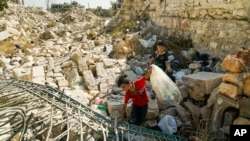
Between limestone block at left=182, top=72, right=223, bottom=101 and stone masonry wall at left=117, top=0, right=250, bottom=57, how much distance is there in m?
1.61

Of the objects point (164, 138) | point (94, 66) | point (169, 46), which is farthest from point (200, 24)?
point (164, 138)

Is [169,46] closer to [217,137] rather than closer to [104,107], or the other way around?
[104,107]

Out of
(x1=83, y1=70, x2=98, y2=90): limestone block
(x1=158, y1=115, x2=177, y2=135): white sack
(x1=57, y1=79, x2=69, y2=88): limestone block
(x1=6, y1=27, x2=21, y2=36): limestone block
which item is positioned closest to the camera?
(x1=158, y1=115, x2=177, y2=135): white sack

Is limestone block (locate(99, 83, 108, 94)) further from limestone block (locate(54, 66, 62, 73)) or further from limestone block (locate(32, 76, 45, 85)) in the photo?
limestone block (locate(54, 66, 62, 73))

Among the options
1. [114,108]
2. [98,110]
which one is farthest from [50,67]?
[114,108]

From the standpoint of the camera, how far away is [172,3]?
9.22m

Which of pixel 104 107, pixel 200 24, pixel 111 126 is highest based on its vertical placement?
pixel 200 24

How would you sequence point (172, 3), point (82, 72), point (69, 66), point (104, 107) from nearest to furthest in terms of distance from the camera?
point (104, 107)
point (82, 72)
point (69, 66)
point (172, 3)

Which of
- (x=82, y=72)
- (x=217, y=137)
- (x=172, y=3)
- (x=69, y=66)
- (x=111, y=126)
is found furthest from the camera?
(x=172, y=3)

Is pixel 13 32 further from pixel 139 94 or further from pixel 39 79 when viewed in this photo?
pixel 139 94

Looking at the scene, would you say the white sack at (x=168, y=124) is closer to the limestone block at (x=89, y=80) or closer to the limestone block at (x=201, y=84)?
the limestone block at (x=201, y=84)

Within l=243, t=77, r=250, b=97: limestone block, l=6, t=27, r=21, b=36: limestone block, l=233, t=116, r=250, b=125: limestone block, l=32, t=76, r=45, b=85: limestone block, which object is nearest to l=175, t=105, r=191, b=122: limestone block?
l=233, t=116, r=250, b=125: limestone block

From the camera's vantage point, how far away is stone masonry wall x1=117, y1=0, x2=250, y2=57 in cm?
608

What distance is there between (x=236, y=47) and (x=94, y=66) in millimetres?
3578
